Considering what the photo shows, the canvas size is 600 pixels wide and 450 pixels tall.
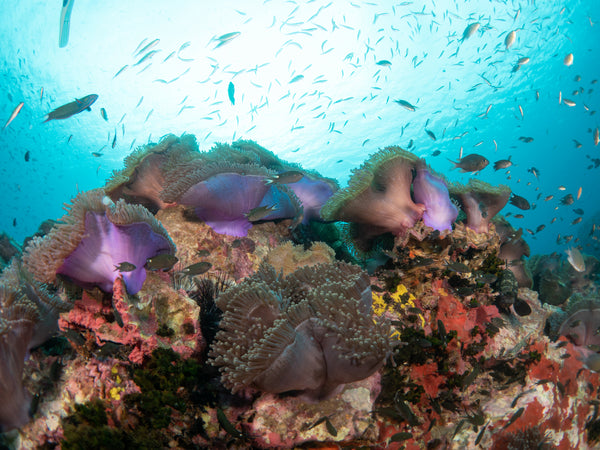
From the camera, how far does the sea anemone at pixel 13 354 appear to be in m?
2.28

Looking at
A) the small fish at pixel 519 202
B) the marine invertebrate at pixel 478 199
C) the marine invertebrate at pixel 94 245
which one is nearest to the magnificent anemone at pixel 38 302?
the marine invertebrate at pixel 94 245

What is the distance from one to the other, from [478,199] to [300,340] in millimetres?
3486

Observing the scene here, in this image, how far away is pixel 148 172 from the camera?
424 centimetres

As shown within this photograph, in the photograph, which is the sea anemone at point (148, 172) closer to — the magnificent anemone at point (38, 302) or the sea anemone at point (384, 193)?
the magnificent anemone at point (38, 302)

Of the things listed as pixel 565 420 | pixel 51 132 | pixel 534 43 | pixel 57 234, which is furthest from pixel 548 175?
pixel 51 132

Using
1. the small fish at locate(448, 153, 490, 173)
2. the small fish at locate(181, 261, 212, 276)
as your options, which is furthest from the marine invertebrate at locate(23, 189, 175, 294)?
the small fish at locate(448, 153, 490, 173)

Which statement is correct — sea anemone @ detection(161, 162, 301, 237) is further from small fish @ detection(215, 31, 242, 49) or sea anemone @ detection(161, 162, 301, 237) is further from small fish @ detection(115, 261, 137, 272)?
small fish @ detection(215, 31, 242, 49)

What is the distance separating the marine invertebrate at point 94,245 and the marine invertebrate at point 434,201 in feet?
10.7

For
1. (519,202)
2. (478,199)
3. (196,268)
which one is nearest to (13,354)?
(196,268)

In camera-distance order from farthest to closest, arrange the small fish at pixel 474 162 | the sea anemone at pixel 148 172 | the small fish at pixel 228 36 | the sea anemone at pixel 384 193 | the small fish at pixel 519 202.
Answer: the small fish at pixel 228 36
the small fish at pixel 519 202
the small fish at pixel 474 162
the sea anemone at pixel 148 172
the sea anemone at pixel 384 193

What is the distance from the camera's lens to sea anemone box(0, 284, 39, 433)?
89.9 inches

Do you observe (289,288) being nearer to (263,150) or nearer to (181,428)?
(181,428)

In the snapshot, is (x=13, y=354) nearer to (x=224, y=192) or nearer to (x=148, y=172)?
(x=224, y=192)

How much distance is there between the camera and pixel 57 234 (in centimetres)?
244
